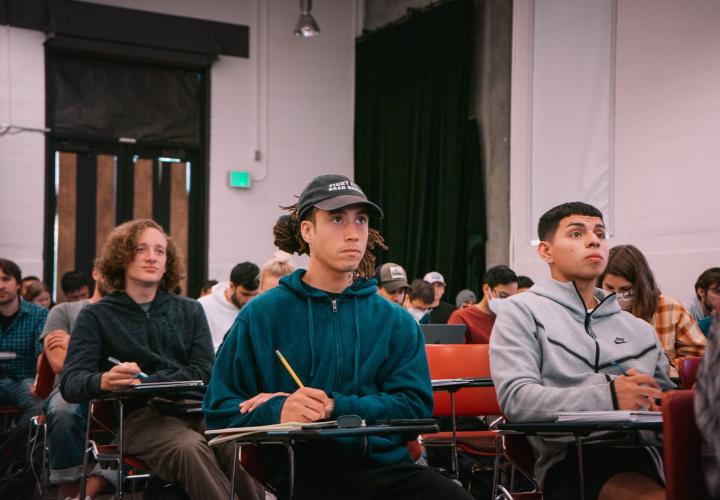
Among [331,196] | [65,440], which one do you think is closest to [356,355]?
[331,196]

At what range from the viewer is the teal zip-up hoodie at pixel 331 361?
2232 mm

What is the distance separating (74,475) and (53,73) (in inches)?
278

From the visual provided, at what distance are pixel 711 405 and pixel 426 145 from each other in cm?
859

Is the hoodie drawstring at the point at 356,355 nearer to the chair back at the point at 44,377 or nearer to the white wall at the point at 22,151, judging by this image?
the chair back at the point at 44,377

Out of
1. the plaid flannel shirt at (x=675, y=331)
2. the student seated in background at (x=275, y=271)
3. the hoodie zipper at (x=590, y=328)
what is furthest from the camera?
the student seated in background at (x=275, y=271)

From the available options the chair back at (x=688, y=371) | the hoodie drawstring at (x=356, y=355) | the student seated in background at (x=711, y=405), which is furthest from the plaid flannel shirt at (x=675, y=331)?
the student seated in background at (x=711, y=405)

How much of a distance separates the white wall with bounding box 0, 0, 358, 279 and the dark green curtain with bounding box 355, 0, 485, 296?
422 millimetres

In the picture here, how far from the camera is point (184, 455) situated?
2.99 meters

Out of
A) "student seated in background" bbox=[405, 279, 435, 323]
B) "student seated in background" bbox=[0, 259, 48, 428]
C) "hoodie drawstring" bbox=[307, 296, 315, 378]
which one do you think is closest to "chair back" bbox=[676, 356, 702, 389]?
"hoodie drawstring" bbox=[307, 296, 315, 378]

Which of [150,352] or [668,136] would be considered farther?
[668,136]

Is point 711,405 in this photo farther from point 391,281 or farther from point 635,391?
point 391,281

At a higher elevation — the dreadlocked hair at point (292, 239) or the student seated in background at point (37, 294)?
the dreadlocked hair at point (292, 239)

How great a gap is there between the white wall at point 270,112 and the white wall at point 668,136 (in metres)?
4.34

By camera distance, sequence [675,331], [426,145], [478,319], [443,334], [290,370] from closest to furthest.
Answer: [290,370], [675,331], [443,334], [478,319], [426,145]
